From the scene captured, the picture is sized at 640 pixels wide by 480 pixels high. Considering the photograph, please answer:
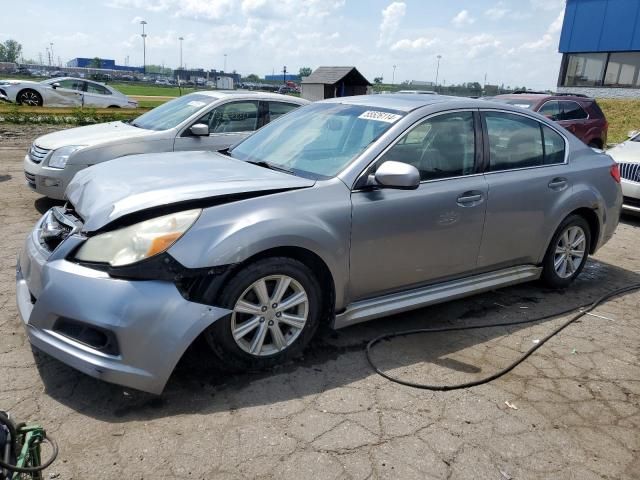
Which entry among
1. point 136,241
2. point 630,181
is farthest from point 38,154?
point 630,181

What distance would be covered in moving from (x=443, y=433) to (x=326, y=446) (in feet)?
2.08

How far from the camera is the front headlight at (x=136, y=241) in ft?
9.25

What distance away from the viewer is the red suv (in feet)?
40.2

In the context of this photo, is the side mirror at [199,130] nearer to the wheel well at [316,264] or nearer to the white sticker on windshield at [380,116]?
the white sticker on windshield at [380,116]

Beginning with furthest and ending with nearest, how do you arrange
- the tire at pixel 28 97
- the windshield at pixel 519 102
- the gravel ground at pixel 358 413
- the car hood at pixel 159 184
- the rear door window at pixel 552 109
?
the tire at pixel 28 97
the rear door window at pixel 552 109
the windshield at pixel 519 102
the car hood at pixel 159 184
the gravel ground at pixel 358 413

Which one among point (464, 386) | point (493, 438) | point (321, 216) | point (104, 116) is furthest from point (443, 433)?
point (104, 116)

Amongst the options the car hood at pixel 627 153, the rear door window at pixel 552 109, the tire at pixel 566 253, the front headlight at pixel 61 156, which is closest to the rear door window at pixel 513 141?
the tire at pixel 566 253

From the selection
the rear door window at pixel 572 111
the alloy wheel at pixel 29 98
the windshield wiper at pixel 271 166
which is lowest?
the alloy wheel at pixel 29 98

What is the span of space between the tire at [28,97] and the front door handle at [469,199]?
20.5 meters

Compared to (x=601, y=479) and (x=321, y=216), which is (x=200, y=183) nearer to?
(x=321, y=216)

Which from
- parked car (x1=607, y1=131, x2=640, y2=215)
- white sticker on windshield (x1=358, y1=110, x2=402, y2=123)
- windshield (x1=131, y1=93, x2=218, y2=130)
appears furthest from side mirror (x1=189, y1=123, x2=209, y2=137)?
parked car (x1=607, y1=131, x2=640, y2=215)

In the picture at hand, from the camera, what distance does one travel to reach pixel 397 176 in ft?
11.0

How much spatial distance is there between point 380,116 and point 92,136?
14.7 feet

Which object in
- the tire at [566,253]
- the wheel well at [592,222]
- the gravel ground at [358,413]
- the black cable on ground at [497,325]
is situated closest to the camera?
the gravel ground at [358,413]
